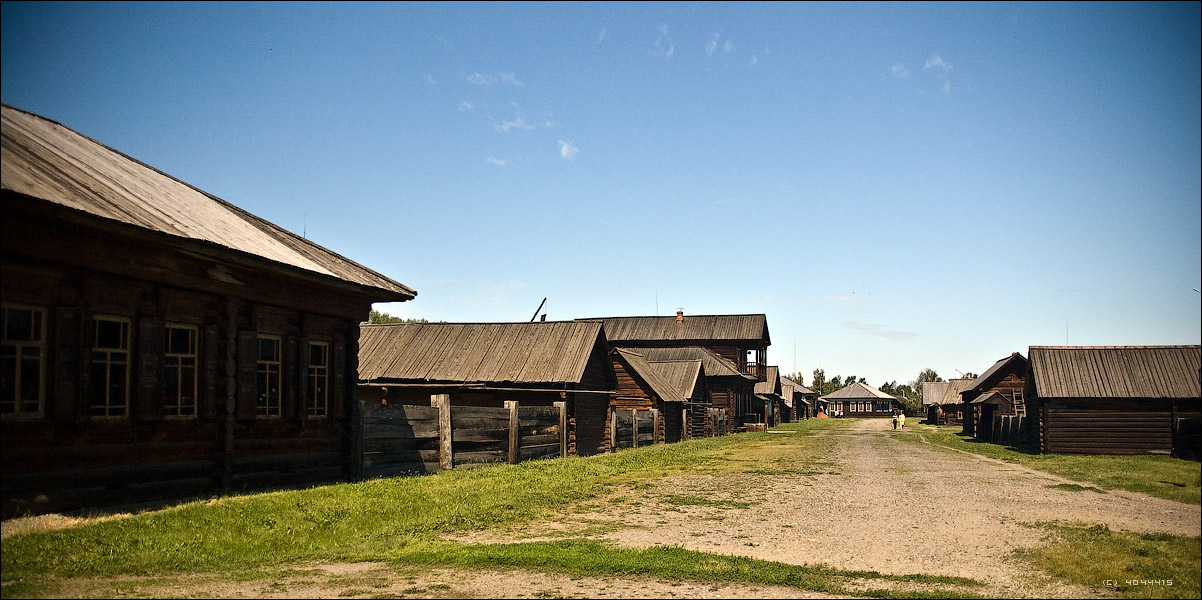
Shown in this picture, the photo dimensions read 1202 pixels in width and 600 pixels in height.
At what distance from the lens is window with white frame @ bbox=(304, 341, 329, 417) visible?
1582 cm

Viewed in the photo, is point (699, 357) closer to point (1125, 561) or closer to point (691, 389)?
point (691, 389)

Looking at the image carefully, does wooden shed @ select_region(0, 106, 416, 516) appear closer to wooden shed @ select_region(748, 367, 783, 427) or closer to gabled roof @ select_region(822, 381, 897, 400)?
wooden shed @ select_region(748, 367, 783, 427)

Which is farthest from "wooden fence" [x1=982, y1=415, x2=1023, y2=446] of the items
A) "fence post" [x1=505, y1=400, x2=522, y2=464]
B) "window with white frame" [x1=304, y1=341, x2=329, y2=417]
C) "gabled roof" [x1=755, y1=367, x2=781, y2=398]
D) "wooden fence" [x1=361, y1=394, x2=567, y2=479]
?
"gabled roof" [x1=755, y1=367, x2=781, y2=398]

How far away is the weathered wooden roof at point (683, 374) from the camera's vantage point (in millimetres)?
A: 43844

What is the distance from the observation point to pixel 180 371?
12.8 metres

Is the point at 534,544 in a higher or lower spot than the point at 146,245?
lower

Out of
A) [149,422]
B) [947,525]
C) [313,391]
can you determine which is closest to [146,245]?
[149,422]

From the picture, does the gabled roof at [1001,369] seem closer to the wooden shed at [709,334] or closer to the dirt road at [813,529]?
the wooden shed at [709,334]

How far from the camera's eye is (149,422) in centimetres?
1216

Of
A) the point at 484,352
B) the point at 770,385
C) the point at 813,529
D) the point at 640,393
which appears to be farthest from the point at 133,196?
the point at 770,385

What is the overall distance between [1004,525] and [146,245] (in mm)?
12784

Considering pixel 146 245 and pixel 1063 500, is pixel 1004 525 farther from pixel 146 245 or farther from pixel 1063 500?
pixel 146 245

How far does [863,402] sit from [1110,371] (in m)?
108

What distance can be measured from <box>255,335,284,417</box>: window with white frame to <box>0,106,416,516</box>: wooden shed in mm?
25
